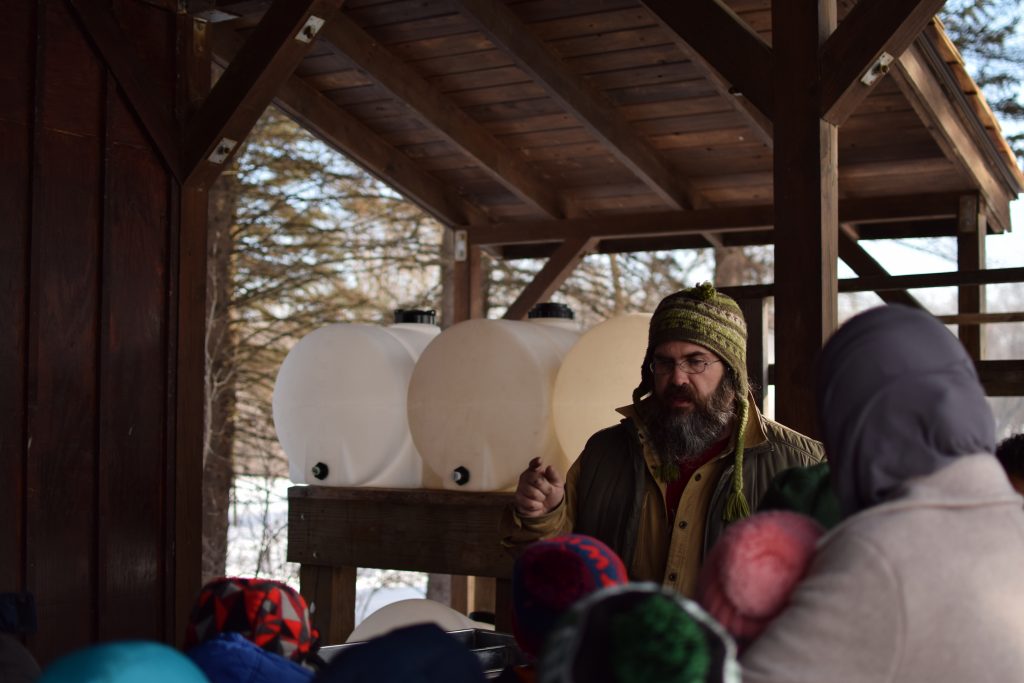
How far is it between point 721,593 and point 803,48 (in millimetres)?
2726

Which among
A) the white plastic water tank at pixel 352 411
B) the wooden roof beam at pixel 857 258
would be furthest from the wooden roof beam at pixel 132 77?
the wooden roof beam at pixel 857 258

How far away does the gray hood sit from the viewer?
1.39 meters

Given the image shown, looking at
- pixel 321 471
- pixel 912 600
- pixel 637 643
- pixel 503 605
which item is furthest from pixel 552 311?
pixel 637 643

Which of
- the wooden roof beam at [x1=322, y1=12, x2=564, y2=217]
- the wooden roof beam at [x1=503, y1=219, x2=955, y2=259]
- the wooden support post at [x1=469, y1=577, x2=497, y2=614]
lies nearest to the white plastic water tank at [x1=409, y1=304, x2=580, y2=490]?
the wooden support post at [x1=469, y1=577, x2=497, y2=614]

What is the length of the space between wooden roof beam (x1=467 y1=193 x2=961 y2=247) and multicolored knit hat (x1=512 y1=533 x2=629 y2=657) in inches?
233

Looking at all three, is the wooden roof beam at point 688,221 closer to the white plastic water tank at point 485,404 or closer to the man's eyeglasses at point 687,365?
the white plastic water tank at point 485,404

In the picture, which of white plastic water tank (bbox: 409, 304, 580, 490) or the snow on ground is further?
the snow on ground

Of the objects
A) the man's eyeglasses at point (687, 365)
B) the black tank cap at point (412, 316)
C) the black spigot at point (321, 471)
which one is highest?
the black tank cap at point (412, 316)

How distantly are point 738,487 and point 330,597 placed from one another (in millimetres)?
2255

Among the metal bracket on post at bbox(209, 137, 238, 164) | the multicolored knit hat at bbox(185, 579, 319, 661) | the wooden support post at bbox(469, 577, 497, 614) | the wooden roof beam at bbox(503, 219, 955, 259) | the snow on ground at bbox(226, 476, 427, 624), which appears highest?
the wooden roof beam at bbox(503, 219, 955, 259)

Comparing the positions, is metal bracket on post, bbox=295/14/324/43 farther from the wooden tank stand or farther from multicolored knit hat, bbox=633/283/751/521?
multicolored knit hat, bbox=633/283/751/521

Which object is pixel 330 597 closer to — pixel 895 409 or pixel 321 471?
pixel 321 471

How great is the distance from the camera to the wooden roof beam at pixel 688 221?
721 cm

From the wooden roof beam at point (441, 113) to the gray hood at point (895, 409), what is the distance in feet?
15.4
